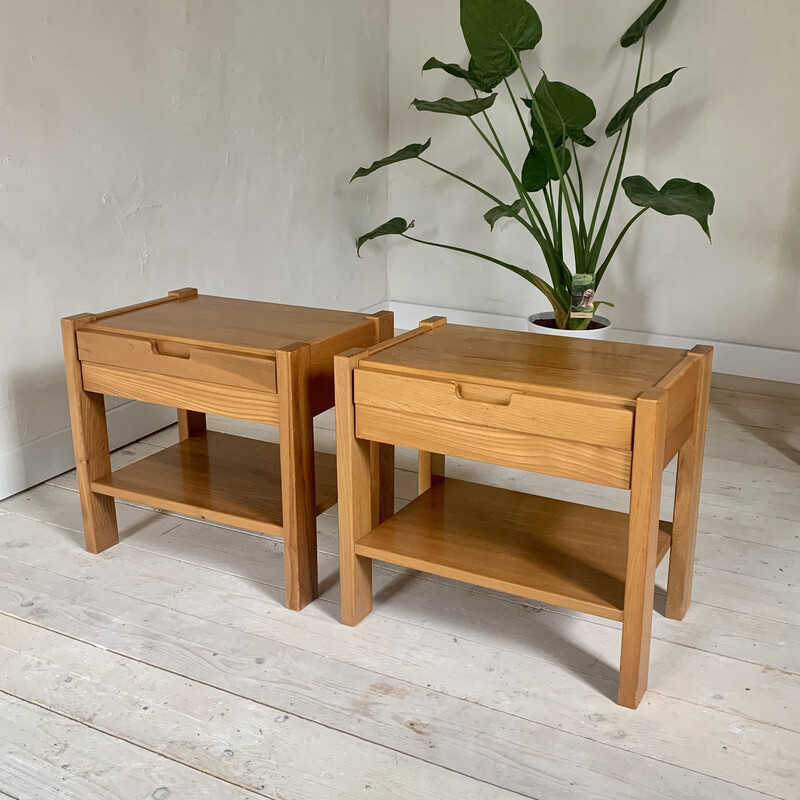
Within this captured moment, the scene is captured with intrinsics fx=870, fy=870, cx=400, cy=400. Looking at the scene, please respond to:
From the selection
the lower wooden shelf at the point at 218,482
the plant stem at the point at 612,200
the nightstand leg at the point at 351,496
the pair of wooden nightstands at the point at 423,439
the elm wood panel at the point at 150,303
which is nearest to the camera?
the pair of wooden nightstands at the point at 423,439

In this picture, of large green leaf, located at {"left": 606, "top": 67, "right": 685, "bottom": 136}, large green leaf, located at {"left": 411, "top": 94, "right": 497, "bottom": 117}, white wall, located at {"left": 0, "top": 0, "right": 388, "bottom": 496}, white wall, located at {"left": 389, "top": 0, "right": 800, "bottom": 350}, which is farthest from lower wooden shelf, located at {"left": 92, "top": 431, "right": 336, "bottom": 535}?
white wall, located at {"left": 389, "top": 0, "right": 800, "bottom": 350}

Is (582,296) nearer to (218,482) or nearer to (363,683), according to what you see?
(218,482)

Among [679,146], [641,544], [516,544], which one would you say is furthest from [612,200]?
[641,544]

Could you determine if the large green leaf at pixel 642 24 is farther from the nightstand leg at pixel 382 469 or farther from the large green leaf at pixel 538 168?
the nightstand leg at pixel 382 469

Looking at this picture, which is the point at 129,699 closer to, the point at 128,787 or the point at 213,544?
the point at 128,787

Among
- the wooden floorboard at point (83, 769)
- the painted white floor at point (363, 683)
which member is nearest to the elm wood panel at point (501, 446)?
the painted white floor at point (363, 683)

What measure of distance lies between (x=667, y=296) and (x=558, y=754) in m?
2.15

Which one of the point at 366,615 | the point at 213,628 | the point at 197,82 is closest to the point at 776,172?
the point at 197,82

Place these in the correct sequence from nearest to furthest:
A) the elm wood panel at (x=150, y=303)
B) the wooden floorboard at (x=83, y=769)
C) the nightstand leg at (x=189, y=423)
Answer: the wooden floorboard at (x=83, y=769) → the elm wood panel at (x=150, y=303) → the nightstand leg at (x=189, y=423)

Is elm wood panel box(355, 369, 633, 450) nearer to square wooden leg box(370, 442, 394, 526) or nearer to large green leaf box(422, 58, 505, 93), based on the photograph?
square wooden leg box(370, 442, 394, 526)

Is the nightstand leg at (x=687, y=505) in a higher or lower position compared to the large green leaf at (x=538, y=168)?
lower

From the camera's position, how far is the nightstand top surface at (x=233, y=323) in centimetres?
152

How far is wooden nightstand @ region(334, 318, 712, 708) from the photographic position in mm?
1189

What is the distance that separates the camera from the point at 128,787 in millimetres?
1121
